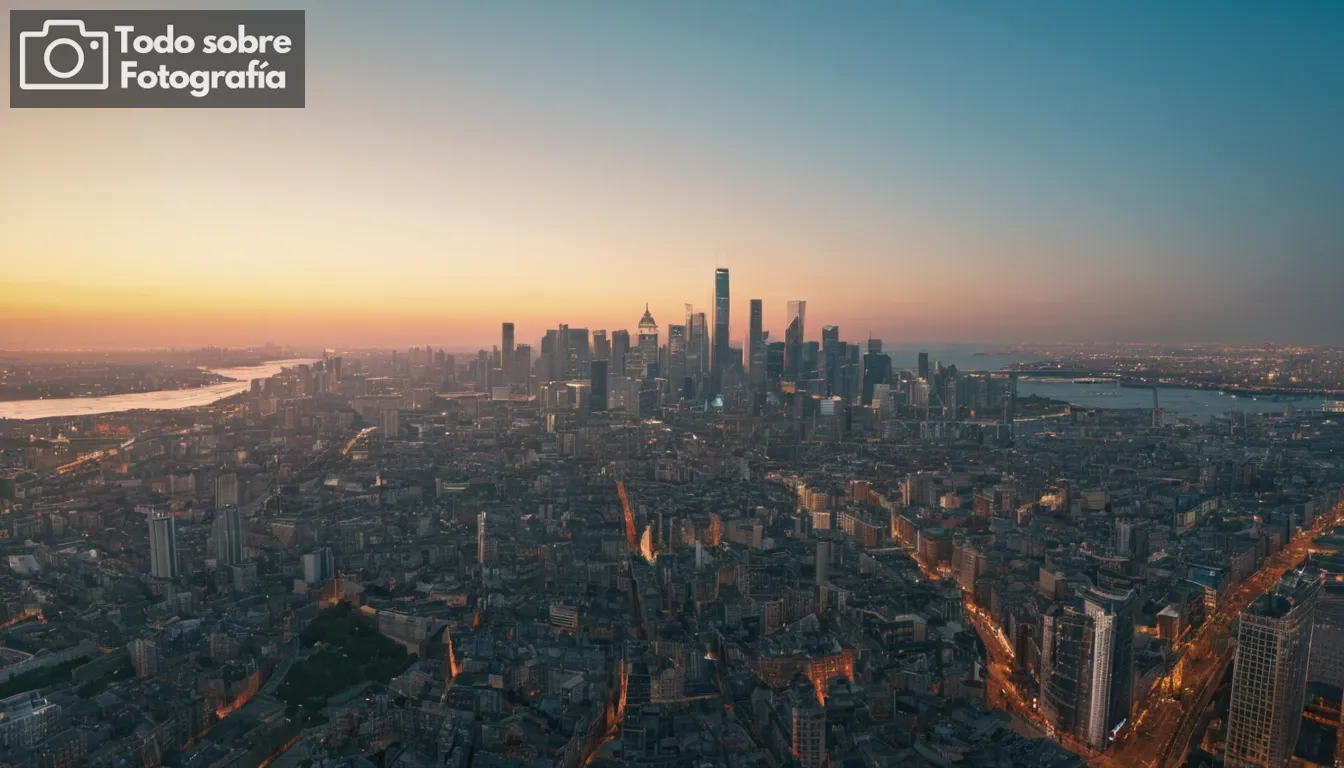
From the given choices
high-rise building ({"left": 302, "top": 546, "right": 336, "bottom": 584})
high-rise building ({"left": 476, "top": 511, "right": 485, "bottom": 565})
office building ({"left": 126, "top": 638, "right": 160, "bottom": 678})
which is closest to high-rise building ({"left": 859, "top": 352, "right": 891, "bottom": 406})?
high-rise building ({"left": 476, "top": 511, "right": 485, "bottom": 565})

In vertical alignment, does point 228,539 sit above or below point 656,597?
above

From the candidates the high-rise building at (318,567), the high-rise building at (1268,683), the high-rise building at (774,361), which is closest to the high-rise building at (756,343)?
the high-rise building at (774,361)

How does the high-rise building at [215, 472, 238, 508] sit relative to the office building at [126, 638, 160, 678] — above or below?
above

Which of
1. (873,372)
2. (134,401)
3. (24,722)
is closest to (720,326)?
(873,372)

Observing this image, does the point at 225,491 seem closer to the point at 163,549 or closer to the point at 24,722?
the point at 163,549

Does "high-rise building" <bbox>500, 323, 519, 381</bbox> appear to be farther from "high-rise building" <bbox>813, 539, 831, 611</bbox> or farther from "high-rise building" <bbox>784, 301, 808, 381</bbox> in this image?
"high-rise building" <bbox>813, 539, 831, 611</bbox>

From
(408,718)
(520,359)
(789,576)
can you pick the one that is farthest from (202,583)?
(520,359)
